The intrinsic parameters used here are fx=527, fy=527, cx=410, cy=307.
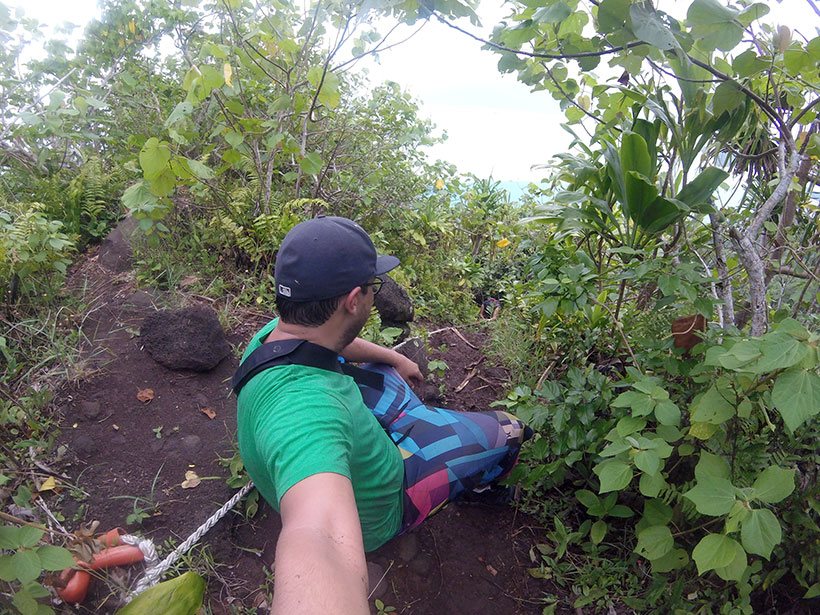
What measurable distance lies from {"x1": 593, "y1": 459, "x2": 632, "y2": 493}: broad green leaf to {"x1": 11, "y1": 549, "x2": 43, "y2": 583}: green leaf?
1.38 metres

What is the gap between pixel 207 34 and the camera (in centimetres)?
367

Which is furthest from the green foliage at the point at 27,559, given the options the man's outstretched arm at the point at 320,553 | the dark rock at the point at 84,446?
the dark rock at the point at 84,446

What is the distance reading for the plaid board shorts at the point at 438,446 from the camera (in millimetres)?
1904

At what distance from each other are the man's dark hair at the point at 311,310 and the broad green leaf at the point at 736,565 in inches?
47.9

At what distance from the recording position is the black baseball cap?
159 cm

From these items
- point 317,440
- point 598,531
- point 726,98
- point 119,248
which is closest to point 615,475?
point 598,531

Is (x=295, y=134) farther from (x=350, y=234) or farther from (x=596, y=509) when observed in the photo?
(x=596, y=509)

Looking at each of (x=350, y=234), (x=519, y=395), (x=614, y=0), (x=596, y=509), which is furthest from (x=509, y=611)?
(x=614, y=0)

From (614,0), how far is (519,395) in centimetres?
141

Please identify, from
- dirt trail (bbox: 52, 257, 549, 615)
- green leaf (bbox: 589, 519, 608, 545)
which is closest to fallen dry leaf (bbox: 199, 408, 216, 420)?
dirt trail (bbox: 52, 257, 549, 615)

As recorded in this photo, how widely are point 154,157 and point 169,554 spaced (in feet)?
5.44

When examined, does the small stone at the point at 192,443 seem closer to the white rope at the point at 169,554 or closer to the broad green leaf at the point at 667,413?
the white rope at the point at 169,554

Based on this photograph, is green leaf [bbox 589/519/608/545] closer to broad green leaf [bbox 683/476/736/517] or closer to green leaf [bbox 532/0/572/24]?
broad green leaf [bbox 683/476/736/517]

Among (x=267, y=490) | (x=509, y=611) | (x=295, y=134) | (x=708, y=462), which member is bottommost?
(x=509, y=611)
